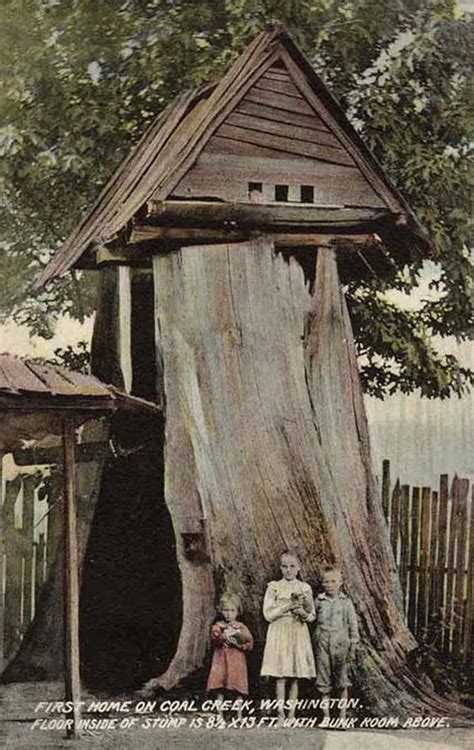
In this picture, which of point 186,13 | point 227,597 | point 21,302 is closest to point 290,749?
point 227,597

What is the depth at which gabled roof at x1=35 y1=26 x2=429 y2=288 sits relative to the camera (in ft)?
9.64

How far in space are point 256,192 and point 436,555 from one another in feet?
3.76

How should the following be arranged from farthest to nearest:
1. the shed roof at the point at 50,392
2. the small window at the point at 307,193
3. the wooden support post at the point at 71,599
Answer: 1. the small window at the point at 307,193
2. the wooden support post at the point at 71,599
3. the shed roof at the point at 50,392

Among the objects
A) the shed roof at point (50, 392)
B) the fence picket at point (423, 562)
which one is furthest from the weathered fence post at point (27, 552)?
the fence picket at point (423, 562)

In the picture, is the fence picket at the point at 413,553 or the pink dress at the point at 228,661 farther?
the fence picket at the point at 413,553

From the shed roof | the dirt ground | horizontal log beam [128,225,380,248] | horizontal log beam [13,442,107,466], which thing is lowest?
the dirt ground

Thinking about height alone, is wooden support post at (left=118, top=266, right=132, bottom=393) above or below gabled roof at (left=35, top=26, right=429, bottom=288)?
below

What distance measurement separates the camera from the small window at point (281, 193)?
303cm

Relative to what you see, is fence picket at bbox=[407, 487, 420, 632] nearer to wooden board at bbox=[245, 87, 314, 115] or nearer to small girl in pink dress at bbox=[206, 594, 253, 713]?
small girl in pink dress at bbox=[206, 594, 253, 713]

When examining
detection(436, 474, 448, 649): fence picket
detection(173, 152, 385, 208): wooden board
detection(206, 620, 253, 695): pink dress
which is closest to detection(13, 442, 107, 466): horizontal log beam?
detection(206, 620, 253, 695): pink dress

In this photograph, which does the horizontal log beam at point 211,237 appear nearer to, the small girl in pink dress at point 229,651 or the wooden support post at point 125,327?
the wooden support post at point 125,327

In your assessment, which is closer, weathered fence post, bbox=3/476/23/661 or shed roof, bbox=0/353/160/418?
shed roof, bbox=0/353/160/418

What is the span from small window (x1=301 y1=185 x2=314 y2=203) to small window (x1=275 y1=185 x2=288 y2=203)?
5 cm

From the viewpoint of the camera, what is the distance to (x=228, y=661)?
293 centimetres
